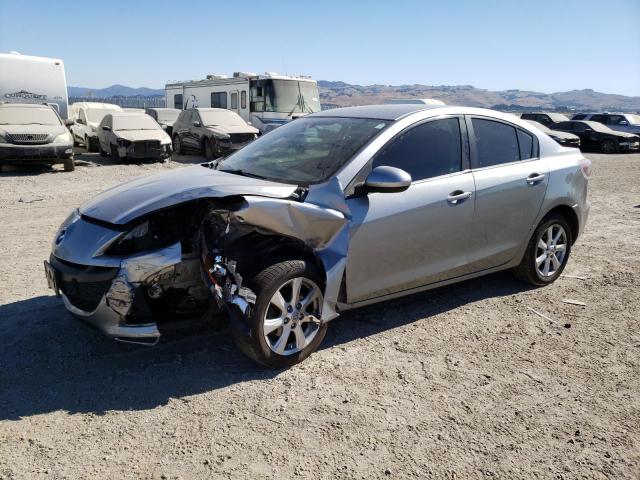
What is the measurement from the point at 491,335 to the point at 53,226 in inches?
229

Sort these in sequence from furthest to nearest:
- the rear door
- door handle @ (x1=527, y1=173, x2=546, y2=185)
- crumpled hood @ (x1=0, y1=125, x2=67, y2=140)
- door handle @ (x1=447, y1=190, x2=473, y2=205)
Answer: crumpled hood @ (x1=0, y1=125, x2=67, y2=140), door handle @ (x1=527, y1=173, x2=546, y2=185), the rear door, door handle @ (x1=447, y1=190, x2=473, y2=205)

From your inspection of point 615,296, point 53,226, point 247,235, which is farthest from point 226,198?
point 53,226

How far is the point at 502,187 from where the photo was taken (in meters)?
4.46

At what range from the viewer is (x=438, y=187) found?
4070 millimetres

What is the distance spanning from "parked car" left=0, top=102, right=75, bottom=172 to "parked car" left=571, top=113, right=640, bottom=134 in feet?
77.3

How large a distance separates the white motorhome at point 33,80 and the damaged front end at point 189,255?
49.3ft

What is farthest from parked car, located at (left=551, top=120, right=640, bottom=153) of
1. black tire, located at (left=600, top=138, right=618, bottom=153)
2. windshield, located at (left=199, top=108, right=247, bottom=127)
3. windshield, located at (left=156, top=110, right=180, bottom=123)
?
windshield, located at (left=156, top=110, right=180, bottom=123)

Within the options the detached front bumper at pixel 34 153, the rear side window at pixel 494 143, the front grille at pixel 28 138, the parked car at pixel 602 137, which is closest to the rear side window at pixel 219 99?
the detached front bumper at pixel 34 153

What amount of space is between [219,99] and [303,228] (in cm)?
1817

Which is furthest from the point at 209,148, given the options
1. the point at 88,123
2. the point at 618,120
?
the point at 618,120

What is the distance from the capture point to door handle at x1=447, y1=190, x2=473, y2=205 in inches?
162

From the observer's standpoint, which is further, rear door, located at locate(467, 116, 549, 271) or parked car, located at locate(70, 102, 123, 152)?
parked car, located at locate(70, 102, 123, 152)

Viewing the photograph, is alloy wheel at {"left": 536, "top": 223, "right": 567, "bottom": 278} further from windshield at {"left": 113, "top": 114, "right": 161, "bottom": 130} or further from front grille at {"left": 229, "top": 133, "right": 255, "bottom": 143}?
windshield at {"left": 113, "top": 114, "right": 161, "bottom": 130}

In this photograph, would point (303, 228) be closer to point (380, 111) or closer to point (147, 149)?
point (380, 111)
